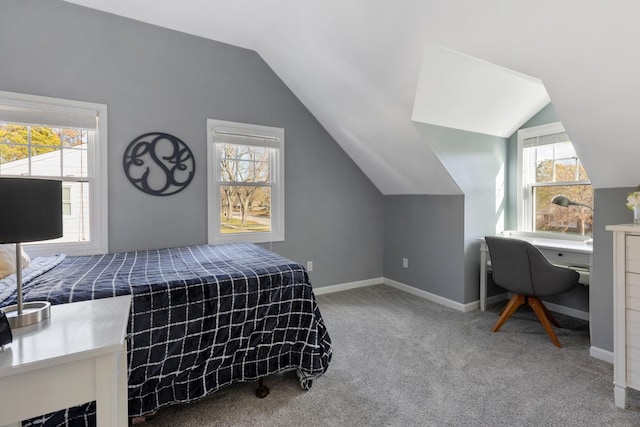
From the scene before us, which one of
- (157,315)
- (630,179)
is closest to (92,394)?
(157,315)

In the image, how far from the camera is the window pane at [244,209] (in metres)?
3.24

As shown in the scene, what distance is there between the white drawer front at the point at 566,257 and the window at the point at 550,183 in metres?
0.57

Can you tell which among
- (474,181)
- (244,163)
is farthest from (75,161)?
(474,181)

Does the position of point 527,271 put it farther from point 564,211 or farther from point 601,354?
point 564,211

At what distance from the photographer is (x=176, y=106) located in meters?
2.90

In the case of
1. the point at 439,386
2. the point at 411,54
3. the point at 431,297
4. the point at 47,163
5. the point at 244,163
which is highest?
the point at 411,54

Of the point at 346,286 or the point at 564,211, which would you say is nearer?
the point at 564,211

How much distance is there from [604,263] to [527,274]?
18.2 inches

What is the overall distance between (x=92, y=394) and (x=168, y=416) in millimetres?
955

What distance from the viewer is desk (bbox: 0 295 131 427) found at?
0.80m

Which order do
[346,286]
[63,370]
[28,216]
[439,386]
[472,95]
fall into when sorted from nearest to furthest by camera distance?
1. [63,370]
2. [28,216]
3. [439,386]
4. [472,95]
5. [346,286]

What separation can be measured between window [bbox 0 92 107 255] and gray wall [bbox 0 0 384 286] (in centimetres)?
8

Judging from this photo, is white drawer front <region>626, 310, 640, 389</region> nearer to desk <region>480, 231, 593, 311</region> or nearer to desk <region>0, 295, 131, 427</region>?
desk <region>480, 231, 593, 311</region>

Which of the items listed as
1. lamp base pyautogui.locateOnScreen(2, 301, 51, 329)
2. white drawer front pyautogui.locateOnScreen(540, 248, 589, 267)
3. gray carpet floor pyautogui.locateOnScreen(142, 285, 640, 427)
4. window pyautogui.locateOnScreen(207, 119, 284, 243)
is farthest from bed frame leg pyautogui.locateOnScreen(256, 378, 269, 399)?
white drawer front pyautogui.locateOnScreen(540, 248, 589, 267)
